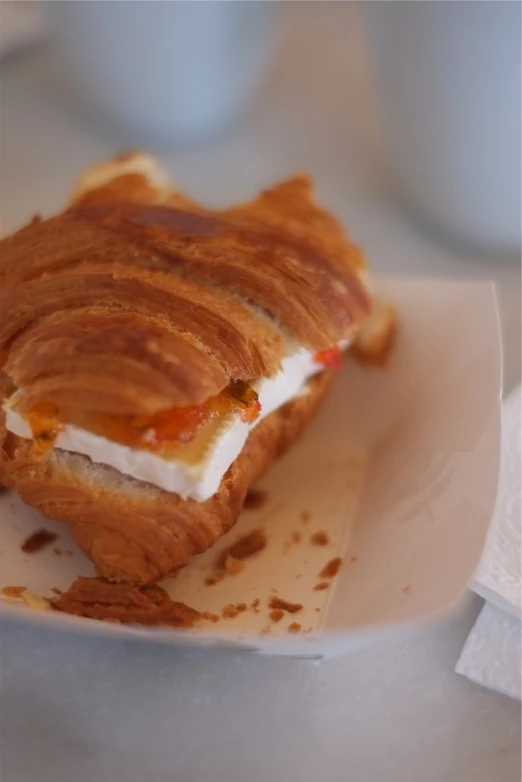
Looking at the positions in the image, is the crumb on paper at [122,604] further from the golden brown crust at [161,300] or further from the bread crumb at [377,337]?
the bread crumb at [377,337]

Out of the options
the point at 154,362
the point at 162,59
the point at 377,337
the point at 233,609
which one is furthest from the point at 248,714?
the point at 162,59

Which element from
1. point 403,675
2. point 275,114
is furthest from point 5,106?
point 403,675

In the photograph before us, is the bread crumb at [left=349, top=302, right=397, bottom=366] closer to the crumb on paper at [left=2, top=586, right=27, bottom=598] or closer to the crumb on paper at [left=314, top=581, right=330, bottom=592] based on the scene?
the crumb on paper at [left=314, top=581, right=330, bottom=592]

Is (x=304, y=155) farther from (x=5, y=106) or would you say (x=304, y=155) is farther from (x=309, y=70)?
(x=5, y=106)

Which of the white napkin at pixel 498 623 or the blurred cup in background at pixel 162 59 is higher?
the blurred cup in background at pixel 162 59

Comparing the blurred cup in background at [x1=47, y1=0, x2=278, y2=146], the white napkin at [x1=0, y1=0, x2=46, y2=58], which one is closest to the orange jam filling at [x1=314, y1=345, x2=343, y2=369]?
the blurred cup in background at [x1=47, y1=0, x2=278, y2=146]

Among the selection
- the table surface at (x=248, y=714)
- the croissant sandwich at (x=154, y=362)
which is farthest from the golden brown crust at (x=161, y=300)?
the table surface at (x=248, y=714)

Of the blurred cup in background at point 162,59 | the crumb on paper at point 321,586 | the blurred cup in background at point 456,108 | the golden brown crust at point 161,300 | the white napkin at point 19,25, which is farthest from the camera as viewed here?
the white napkin at point 19,25
